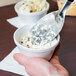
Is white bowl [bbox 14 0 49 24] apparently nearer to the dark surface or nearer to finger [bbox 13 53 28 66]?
the dark surface

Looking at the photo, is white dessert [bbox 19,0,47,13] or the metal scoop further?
white dessert [bbox 19,0,47,13]

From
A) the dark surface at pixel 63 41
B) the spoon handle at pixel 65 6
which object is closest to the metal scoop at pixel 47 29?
the spoon handle at pixel 65 6

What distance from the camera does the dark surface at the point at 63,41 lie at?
594 millimetres

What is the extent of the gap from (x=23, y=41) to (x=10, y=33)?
0.60 feet

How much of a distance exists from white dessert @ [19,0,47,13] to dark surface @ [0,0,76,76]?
0.10 m

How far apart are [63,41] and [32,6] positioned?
21 cm

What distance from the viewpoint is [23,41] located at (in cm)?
57

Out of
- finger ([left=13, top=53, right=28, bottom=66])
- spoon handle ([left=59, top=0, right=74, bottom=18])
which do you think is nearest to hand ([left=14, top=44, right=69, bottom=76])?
finger ([left=13, top=53, right=28, bottom=66])

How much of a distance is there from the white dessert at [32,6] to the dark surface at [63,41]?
100mm

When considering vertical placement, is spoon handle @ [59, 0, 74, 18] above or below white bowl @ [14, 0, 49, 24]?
above

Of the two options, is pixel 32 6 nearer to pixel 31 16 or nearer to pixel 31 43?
pixel 31 16

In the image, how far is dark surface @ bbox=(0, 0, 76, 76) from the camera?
0.59 metres

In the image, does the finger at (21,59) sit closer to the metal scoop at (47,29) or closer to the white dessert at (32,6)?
the metal scoop at (47,29)

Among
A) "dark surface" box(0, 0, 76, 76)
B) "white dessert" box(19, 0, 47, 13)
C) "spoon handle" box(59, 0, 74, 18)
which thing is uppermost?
"spoon handle" box(59, 0, 74, 18)
